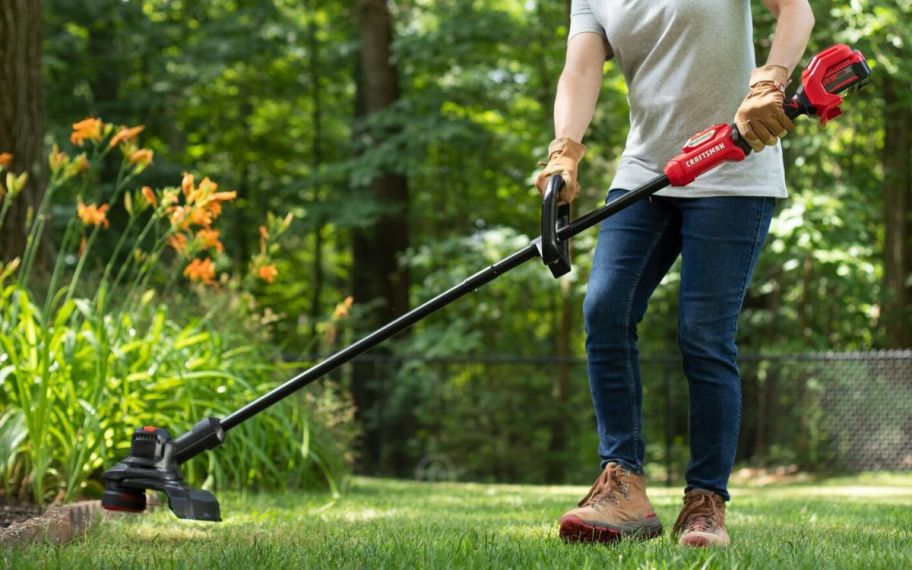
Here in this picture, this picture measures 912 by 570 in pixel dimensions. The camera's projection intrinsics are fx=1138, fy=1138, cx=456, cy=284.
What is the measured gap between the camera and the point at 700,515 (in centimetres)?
277

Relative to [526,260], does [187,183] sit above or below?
above

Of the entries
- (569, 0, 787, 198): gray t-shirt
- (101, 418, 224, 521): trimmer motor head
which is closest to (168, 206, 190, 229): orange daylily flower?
(101, 418, 224, 521): trimmer motor head

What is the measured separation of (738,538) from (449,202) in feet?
37.3

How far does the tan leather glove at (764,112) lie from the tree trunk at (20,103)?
14.6 ft

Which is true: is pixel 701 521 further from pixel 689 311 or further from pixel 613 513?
pixel 689 311

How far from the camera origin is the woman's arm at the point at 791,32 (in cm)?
273

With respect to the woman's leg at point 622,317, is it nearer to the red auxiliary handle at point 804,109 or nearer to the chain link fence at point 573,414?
the red auxiliary handle at point 804,109

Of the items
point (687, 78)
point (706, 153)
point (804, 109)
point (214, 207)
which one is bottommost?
point (706, 153)

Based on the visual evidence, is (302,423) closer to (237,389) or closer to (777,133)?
(237,389)

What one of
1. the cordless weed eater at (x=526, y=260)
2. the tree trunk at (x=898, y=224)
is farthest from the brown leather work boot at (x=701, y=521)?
the tree trunk at (x=898, y=224)

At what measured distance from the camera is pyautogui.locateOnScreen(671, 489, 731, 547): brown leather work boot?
2652 millimetres

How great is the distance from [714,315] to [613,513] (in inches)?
21.5

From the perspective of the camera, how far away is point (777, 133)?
266 cm

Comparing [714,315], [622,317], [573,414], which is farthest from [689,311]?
[573,414]
